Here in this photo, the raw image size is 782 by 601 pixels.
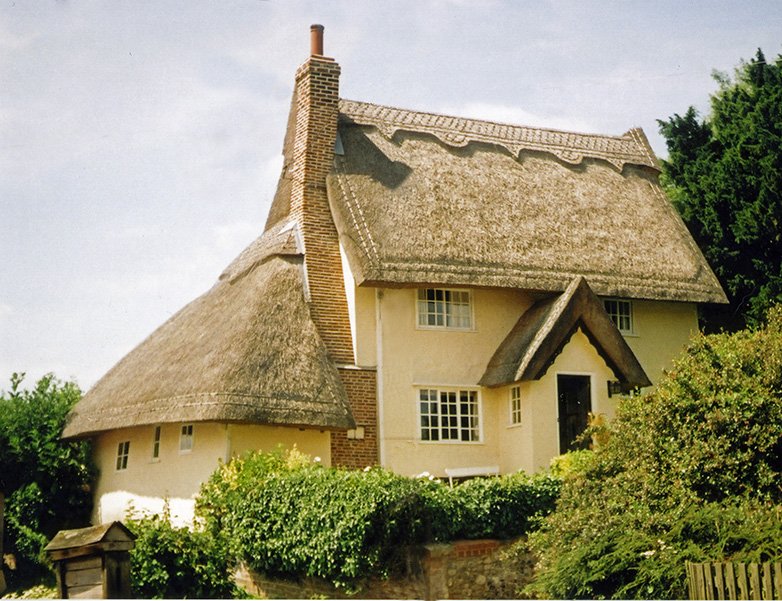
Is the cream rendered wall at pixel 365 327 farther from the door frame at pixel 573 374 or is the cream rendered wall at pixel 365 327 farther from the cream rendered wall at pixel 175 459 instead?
the door frame at pixel 573 374

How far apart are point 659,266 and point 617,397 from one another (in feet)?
13.0

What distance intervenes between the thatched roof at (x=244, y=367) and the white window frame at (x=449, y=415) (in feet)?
8.15

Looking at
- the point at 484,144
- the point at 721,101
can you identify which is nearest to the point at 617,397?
the point at 484,144

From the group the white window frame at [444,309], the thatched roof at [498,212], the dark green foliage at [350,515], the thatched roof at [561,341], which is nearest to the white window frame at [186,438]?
the dark green foliage at [350,515]

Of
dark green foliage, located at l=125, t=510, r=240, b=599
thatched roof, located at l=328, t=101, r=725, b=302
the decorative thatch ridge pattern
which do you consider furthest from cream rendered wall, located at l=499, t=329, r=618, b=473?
dark green foliage, located at l=125, t=510, r=240, b=599

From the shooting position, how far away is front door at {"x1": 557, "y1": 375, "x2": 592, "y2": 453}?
24188mm

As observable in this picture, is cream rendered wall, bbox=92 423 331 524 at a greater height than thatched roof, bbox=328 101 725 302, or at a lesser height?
lesser

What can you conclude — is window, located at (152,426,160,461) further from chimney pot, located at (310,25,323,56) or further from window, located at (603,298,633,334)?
window, located at (603,298,633,334)

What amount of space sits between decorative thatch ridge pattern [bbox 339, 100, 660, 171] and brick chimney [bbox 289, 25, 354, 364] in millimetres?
1106

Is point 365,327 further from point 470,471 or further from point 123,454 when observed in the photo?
point 123,454

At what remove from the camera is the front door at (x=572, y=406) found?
24.2m

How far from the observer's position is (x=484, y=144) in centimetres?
2817

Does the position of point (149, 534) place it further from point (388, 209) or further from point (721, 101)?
point (721, 101)

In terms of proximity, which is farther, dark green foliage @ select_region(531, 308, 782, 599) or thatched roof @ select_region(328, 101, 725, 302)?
thatched roof @ select_region(328, 101, 725, 302)
